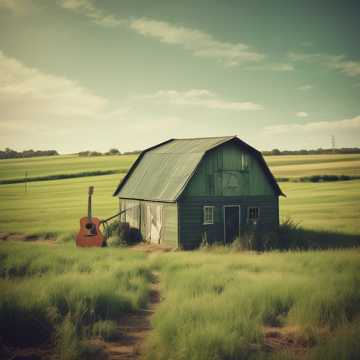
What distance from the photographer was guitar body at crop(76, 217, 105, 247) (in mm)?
21594

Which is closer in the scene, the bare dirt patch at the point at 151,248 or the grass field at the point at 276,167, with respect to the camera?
the bare dirt patch at the point at 151,248

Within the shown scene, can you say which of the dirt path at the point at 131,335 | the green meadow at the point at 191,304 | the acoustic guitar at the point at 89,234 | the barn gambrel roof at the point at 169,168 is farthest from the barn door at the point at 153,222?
the dirt path at the point at 131,335

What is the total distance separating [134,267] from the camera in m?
14.1

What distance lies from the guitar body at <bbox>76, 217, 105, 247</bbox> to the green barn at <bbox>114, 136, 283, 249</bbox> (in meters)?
3.20

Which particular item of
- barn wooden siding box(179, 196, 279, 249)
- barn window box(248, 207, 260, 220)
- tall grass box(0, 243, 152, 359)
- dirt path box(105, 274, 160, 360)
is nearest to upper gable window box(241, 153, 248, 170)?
barn wooden siding box(179, 196, 279, 249)

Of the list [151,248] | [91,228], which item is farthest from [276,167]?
[91,228]

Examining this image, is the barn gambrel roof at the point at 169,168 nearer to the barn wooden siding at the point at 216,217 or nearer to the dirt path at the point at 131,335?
the barn wooden siding at the point at 216,217

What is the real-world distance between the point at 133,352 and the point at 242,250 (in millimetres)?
12775

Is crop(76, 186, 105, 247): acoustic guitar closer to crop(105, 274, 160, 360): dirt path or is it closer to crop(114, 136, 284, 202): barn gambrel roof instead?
crop(114, 136, 284, 202): barn gambrel roof

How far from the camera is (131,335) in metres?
8.80

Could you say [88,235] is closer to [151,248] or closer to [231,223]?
[151,248]

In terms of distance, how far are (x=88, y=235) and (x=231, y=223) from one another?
7.16 metres

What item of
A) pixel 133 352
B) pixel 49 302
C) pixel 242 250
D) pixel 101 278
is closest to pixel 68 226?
pixel 242 250

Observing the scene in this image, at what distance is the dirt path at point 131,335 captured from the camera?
7.79 meters
